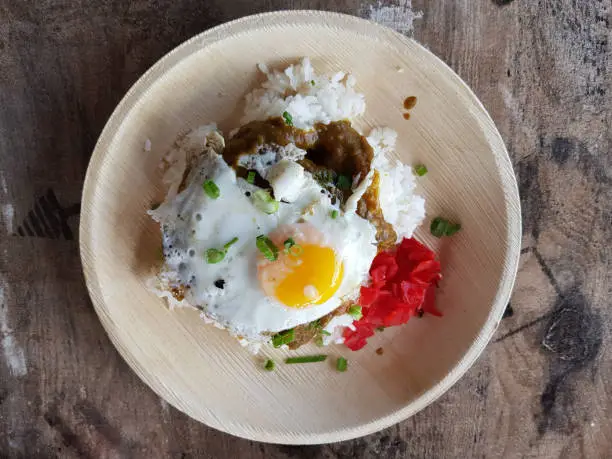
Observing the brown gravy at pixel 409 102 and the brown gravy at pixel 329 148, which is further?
the brown gravy at pixel 409 102

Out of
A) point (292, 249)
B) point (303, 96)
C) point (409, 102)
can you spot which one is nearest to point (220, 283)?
point (292, 249)

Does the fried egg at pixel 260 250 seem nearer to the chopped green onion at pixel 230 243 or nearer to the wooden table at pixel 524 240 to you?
the chopped green onion at pixel 230 243

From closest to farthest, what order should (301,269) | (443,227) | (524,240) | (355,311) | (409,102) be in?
(301,269) < (355,311) < (409,102) < (443,227) < (524,240)

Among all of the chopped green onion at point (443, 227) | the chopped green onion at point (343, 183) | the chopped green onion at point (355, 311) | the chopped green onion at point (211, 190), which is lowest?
the chopped green onion at point (355, 311)

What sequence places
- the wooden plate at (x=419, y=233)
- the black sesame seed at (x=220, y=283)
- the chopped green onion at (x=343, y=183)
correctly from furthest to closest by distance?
the wooden plate at (x=419, y=233) < the chopped green onion at (x=343, y=183) < the black sesame seed at (x=220, y=283)

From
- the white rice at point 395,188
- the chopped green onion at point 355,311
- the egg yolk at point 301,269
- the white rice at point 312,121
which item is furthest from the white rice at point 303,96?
the chopped green onion at point 355,311

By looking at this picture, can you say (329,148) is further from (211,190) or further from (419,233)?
(419,233)

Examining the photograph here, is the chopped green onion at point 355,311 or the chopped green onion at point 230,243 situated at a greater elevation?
the chopped green onion at point 230,243

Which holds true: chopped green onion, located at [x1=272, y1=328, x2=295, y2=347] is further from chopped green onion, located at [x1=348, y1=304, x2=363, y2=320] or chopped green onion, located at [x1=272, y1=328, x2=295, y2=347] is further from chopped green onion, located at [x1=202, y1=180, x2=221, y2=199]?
chopped green onion, located at [x1=202, y1=180, x2=221, y2=199]

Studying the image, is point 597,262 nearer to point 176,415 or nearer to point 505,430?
point 505,430
